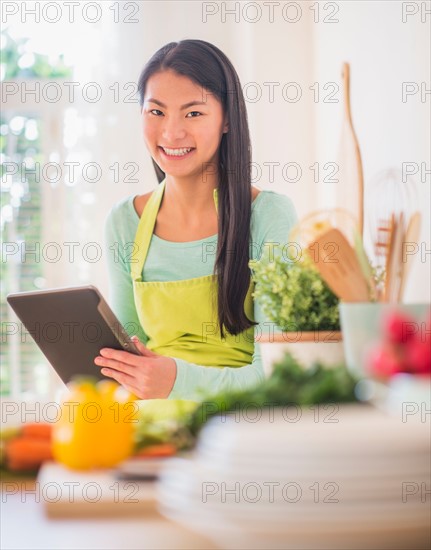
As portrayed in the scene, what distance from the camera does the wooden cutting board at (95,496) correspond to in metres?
0.64

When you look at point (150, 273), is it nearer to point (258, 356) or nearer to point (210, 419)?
point (258, 356)

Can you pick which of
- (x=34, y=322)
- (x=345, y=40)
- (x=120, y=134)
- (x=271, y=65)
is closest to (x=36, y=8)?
(x=120, y=134)

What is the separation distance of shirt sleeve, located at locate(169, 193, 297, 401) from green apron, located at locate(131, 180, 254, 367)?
0.04m

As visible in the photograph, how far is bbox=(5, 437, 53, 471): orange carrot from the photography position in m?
0.77

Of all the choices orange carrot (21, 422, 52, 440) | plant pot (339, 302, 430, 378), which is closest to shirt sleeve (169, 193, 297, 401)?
plant pot (339, 302, 430, 378)

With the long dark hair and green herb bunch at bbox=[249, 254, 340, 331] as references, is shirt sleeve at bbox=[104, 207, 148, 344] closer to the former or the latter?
the long dark hair

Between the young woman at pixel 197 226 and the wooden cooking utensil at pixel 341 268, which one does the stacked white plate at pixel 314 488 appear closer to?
the wooden cooking utensil at pixel 341 268

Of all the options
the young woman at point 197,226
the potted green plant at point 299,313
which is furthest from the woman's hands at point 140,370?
the potted green plant at point 299,313

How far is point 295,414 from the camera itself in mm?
664

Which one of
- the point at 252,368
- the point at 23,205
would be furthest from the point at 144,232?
the point at 23,205

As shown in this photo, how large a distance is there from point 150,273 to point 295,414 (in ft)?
3.86

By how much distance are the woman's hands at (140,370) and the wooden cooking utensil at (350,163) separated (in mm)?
659

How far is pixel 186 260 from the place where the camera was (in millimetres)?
1797

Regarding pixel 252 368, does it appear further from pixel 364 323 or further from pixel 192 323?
pixel 364 323
